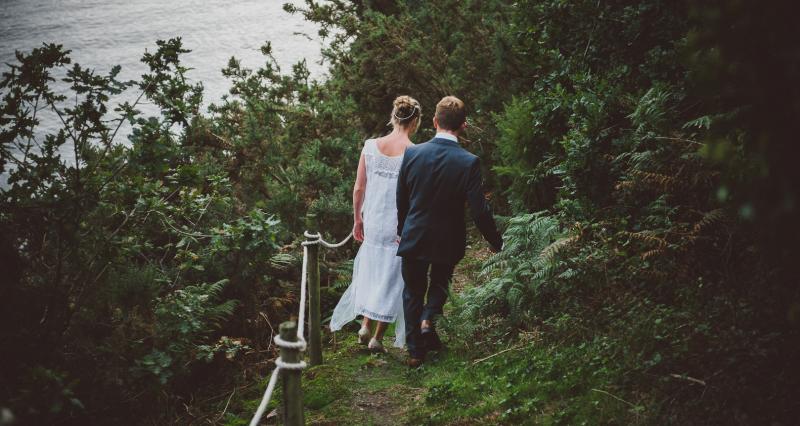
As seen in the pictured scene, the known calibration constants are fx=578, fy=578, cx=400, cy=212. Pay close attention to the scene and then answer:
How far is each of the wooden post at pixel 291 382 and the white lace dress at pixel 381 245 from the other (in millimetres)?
2393

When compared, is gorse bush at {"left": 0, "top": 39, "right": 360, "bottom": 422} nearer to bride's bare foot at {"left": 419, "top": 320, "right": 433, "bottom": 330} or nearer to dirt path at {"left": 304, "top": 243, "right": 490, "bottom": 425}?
dirt path at {"left": 304, "top": 243, "right": 490, "bottom": 425}

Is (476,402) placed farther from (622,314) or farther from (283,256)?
(283,256)

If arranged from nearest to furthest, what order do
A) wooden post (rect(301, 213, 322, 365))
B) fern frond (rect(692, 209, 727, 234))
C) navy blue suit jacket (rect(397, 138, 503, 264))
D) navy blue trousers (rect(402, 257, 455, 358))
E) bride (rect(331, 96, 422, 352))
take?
fern frond (rect(692, 209, 727, 234)) → navy blue suit jacket (rect(397, 138, 503, 264)) → navy blue trousers (rect(402, 257, 455, 358)) → wooden post (rect(301, 213, 322, 365)) → bride (rect(331, 96, 422, 352))

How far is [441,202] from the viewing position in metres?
4.98

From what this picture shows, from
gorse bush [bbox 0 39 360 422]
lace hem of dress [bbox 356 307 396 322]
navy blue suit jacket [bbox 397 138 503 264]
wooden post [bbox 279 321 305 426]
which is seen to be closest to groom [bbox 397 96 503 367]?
navy blue suit jacket [bbox 397 138 503 264]

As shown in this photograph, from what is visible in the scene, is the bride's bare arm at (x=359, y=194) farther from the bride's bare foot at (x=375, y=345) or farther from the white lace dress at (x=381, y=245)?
the bride's bare foot at (x=375, y=345)

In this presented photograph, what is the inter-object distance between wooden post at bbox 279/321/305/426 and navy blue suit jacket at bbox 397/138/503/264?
6.61 ft

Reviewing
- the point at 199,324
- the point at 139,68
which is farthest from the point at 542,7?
the point at 139,68

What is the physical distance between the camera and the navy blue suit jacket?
4.91 metres

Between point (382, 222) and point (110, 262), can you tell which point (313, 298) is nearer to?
point (382, 222)

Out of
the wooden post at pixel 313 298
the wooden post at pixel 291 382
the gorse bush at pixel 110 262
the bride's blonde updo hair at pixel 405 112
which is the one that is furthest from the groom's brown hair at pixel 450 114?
the wooden post at pixel 291 382

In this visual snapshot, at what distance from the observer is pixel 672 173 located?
4.72 metres

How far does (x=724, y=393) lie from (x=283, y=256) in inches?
210

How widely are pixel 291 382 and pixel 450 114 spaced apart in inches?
110
